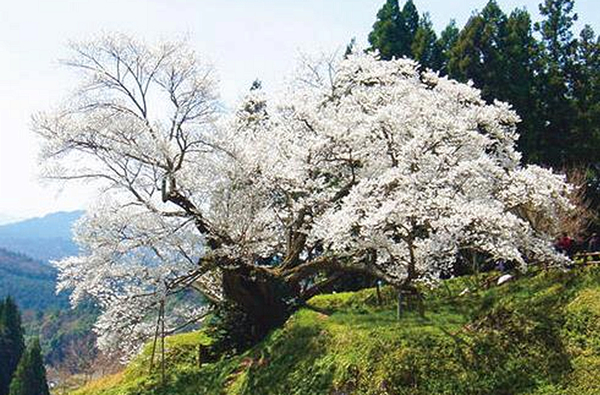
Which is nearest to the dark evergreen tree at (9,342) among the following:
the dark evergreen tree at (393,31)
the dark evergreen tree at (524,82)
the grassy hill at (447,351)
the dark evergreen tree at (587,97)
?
the dark evergreen tree at (393,31)

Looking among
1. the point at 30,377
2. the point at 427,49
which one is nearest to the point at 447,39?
the point at 427,49

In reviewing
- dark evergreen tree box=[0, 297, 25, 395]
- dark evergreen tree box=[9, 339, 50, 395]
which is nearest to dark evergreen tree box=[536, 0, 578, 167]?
dark evergreen tree box=[9, 339, 50, 395]

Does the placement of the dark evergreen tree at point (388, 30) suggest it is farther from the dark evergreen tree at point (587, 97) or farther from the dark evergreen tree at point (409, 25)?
the dark evergreen tree at point (587, 97)

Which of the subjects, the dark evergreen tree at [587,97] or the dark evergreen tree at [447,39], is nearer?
the dark evergreen tree at [587,97]

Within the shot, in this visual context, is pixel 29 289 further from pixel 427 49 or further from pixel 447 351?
pixel 447 351

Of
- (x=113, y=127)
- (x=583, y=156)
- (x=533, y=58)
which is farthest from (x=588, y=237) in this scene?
(x=113, y=127)

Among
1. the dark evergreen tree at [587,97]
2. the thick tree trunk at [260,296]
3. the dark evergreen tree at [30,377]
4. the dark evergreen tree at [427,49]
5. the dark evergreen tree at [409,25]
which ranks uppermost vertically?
the dark evergreen tree at [409,25]

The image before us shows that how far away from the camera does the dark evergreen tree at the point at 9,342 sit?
162 feet

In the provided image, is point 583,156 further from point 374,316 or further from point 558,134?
point 374,316

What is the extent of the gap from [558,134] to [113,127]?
18.8 metres

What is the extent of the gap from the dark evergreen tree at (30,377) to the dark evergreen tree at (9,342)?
3.37m

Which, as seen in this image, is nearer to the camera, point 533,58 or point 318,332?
point 318,332

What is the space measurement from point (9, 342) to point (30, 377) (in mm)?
7177

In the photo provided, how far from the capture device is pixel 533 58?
2705cm
